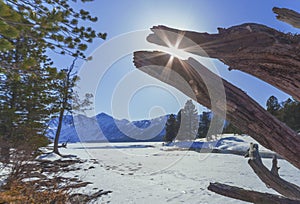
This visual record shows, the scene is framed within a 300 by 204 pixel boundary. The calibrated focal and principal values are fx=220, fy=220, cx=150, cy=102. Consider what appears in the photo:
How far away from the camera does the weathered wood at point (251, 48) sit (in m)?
1.25

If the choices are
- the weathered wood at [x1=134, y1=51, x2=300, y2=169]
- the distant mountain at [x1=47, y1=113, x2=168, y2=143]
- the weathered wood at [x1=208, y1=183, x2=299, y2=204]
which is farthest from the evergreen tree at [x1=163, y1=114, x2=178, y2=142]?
the weathered wood at [x1=134, y1=51, x2=300, y2=169]

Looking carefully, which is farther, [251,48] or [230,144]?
[230,144]

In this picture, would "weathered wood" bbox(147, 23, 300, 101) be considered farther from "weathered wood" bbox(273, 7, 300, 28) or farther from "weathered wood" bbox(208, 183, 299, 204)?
"weathered wood" bbox(208, 183, 299, 204)

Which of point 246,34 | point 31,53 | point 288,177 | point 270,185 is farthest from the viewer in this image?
point 288,177

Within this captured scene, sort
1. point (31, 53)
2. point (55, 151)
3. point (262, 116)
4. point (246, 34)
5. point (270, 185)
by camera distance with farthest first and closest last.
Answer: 1. point (55, 151)
2. point (31, 53)
3. point (270, 185)
4. point (262, 116)
5. point (246, 34)

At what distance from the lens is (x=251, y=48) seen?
1.27 metres

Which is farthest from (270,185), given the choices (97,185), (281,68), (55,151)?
(55,151)

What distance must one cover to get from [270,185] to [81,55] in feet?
9.76

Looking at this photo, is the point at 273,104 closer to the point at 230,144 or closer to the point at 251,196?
the point at 230,144

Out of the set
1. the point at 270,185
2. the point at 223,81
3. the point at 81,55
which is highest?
the point at 81,55

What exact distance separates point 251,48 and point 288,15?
30 centimetres

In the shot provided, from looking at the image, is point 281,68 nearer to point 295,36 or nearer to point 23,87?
point 295,36

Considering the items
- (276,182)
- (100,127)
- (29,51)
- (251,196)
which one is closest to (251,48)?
(251,196)

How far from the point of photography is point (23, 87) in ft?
26.1
